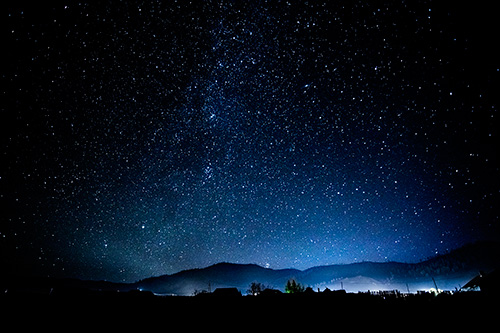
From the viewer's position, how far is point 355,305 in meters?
7.69

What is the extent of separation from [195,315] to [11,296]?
349 centimetres

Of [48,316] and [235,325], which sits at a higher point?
[48,316]

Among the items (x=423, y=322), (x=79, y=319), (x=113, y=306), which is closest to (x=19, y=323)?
(x=79, y=319)

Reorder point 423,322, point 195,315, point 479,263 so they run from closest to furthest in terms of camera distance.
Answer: point 195,315
point 423,322
point 479,263

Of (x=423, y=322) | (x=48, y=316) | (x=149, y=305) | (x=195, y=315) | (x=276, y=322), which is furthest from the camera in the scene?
(x=423, y=322)

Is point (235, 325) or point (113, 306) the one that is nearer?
point (113, 306)

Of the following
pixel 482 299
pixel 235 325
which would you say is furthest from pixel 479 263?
pixel 235 325

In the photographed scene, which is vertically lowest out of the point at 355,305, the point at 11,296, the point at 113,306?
the point at 355,305

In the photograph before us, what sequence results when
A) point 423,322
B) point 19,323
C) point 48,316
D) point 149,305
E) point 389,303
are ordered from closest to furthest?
point 19,323
point 48,316
point 149,305
point 423,322
point 389,303

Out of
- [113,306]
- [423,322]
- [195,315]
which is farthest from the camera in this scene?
[423,322]

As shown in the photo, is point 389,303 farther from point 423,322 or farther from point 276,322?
point 276,322

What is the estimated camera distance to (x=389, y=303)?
339 inches

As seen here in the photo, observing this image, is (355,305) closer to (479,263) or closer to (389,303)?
(389,303)

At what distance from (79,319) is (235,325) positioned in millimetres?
3399
